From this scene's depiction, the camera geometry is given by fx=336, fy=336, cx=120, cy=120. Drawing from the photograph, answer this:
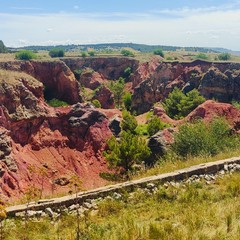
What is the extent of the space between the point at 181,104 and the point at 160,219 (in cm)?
4817

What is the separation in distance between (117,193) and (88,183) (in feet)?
54.3

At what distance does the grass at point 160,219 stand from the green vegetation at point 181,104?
44.0 meters

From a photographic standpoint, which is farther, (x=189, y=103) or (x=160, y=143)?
(x=189, y=103)

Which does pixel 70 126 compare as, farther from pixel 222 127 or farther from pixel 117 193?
pixel 117 193

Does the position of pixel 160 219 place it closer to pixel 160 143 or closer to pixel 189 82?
pixel 160 143

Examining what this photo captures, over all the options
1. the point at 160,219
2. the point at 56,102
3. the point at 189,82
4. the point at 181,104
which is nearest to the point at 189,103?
the point at 181,104

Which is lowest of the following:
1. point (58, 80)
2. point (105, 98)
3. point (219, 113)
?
point (105, 98)

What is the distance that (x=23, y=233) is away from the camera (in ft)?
25.6

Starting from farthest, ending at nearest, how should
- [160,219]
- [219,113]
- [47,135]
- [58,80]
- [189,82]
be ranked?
1. [189,82]
2. [58,80]
3. [219,113]
4. [47,135]
5. [160,219]

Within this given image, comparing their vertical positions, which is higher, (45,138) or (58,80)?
(58,80)

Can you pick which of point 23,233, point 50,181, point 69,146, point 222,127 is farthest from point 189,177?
point 69,146

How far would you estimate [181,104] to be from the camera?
182ft

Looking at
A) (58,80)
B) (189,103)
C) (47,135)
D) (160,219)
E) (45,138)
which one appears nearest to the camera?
(160,219)

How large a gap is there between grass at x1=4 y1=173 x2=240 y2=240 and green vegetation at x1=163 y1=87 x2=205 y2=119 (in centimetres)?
4395
